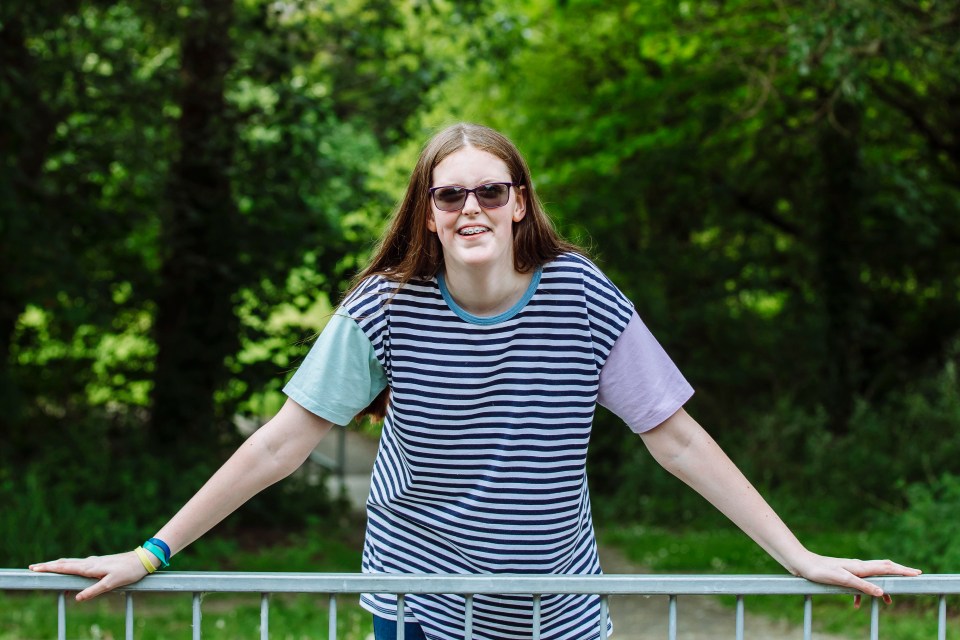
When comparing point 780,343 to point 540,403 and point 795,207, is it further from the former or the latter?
point 540,403

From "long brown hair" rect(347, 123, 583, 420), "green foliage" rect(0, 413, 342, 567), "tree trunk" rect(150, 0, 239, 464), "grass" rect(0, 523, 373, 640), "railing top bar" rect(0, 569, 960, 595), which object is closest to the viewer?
"railing top bar" rect(0, 569, 960, 595)

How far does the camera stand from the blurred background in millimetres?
7664

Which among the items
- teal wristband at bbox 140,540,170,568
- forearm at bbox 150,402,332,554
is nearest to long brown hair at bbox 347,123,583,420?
forearm at bbox 150,402,332,554

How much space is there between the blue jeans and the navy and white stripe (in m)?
0.03

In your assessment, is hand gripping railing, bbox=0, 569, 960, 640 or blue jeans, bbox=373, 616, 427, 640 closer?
hand gripping railing, bbox=0, 569, 960, 640

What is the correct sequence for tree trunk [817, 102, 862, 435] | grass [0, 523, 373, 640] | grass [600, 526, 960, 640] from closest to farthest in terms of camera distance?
1. grass [0, 523, 373, 640]
2. grass [600, 526, 960, 640]
3. tree trunk [817, 102, 862, 435]

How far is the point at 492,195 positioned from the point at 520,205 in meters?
0.14

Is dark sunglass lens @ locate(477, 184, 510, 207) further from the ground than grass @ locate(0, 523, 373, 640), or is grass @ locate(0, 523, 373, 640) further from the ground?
dark sunglass lens @ locate(477, 184, 510, 207)

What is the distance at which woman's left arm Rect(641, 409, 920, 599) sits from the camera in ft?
6.56

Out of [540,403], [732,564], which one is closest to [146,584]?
[540,403]

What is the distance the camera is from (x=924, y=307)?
11898 millimetres

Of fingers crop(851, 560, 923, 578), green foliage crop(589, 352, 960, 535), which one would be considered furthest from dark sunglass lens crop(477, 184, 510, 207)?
green foliage crop(589, 352, 960, 535)

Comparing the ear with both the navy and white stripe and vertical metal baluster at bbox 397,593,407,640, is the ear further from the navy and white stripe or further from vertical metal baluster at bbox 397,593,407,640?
vertical metal baluster at bbox 397,593,407,640

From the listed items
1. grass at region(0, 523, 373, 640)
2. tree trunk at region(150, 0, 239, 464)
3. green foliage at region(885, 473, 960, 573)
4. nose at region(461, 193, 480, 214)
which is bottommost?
grass at region(0, 523, 373, 640)
